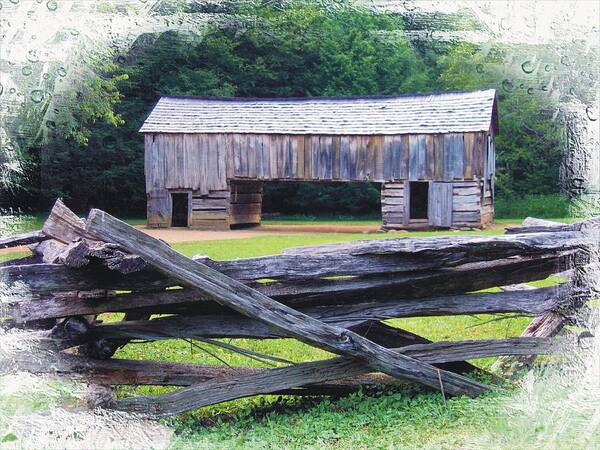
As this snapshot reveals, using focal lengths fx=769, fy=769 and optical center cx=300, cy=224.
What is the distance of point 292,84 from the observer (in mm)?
34750

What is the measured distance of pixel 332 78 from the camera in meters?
34.8

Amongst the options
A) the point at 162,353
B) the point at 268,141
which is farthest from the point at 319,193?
the point at 162,353

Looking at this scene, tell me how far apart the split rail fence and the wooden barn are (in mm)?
19151

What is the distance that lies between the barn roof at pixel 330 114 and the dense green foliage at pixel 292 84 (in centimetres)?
209

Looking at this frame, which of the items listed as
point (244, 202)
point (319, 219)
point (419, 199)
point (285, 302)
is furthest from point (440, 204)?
point (285, 302)

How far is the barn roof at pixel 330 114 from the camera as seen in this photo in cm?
2489

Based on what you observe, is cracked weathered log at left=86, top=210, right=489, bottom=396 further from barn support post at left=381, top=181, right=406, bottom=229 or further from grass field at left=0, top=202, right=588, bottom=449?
barn support post at left=381, top=181, right=406, bottom=229

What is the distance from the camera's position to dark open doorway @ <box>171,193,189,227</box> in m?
27.0

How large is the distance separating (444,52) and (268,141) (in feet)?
42.6

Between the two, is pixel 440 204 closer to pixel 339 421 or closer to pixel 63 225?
pixel 339 421

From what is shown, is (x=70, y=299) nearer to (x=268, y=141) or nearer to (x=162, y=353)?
(x=162, y=353)

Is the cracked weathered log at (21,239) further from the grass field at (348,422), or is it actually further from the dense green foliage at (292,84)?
the dense green foliage at (292,84)

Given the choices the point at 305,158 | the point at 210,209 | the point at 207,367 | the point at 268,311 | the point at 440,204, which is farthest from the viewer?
the point at 210,209

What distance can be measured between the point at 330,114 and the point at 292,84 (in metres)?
9.26
